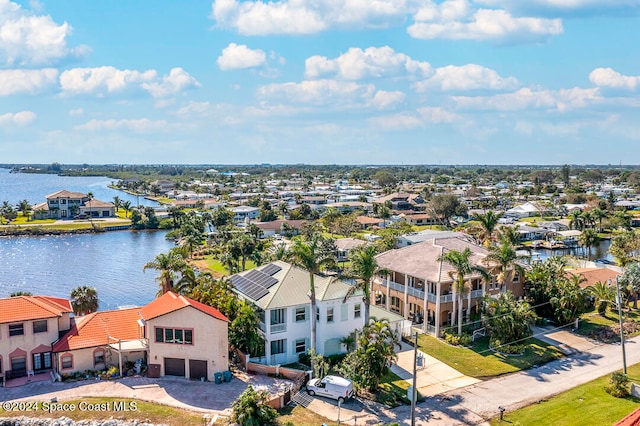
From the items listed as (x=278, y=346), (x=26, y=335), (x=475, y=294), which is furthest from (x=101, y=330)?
(x=475, y=294)

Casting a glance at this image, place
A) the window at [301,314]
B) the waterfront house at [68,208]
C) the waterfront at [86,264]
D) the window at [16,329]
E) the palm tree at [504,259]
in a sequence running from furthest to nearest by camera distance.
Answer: the waterfront house at [68,208] < the waterfront at [86,264] < the palm tree at [504,259] < the window at [301,314] < the window at [16,329]

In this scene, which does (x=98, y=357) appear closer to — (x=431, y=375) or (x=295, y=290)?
(x=295, y=290)

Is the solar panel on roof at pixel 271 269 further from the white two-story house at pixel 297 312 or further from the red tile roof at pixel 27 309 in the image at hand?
the red tile roof at pixel 27 309

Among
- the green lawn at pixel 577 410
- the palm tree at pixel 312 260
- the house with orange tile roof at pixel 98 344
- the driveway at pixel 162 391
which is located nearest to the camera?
the green lawn at pixel 577 410

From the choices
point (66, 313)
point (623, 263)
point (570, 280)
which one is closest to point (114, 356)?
point (66, 313)

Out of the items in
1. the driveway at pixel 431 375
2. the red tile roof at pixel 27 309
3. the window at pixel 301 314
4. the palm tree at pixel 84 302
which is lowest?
the driveway at pixel 431 375

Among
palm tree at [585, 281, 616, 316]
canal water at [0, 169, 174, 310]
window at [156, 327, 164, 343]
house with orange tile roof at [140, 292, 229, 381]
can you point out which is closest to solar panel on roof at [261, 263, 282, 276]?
house with orange tile roof at [140, 292, 229, 381]

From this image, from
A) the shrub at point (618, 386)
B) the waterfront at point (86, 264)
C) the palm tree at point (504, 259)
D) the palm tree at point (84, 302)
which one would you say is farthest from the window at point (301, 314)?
the waterfront at point (86, 264)
